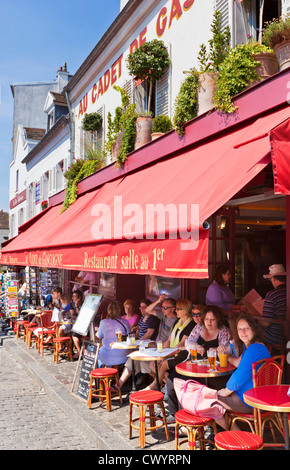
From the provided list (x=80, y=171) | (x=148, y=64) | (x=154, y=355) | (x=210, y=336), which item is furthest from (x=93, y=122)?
(x=210, y=336)

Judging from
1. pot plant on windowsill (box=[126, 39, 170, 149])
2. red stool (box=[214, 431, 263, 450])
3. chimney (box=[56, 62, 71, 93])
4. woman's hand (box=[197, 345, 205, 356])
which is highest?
chimney (box=[56, 62, 71, 93])

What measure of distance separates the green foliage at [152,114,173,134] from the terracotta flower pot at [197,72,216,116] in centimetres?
149

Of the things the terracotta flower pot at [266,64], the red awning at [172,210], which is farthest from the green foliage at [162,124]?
the terracotta flower pot at [266,64]

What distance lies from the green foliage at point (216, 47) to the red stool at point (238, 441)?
5.09 metres

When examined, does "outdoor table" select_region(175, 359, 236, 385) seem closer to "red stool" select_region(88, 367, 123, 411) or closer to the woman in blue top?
the woman in blue top

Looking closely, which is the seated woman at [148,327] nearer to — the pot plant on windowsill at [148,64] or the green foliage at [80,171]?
the pot plant on windowsill at [148,64]

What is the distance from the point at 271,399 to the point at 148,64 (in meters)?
6.91

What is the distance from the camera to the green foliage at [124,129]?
29.4 ft

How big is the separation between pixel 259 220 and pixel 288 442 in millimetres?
6998

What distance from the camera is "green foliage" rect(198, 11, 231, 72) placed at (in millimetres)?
6402

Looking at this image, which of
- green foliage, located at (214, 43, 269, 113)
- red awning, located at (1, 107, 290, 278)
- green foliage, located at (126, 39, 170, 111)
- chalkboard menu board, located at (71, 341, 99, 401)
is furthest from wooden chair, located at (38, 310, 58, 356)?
green foliage, located at (214, 43, 269, 113)

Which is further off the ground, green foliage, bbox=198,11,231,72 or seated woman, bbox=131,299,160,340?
green foliage, bbox=198,11,231,72

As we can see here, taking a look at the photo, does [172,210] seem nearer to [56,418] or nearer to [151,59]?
[56,418]

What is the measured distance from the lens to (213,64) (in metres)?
6.66
